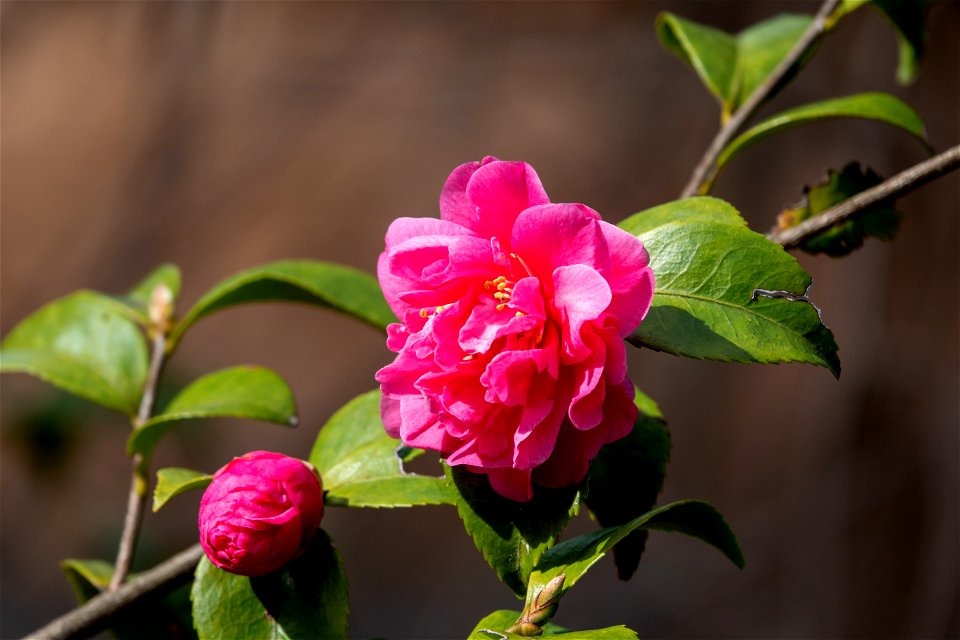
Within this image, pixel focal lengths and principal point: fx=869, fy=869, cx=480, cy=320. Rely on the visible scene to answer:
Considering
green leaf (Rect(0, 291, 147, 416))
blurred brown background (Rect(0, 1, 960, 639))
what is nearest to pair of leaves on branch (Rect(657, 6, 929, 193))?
green leaf (Rect(0, 291, 147, 416))

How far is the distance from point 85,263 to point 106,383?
7.99 ft

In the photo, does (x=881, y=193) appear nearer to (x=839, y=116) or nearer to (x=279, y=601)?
(x=839, y=116)

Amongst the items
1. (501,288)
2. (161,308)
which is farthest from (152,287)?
(501,288)

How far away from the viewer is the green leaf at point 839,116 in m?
0.65

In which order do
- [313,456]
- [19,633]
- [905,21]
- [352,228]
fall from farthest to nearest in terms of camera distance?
[352,228] < [19,633] < [905,21] < [313,456]

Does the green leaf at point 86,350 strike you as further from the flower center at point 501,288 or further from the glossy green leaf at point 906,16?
the glossy green leaf at point 906,16

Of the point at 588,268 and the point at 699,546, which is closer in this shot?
the point at 588,268

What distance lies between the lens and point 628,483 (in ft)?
1.71

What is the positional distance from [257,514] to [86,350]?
424mm

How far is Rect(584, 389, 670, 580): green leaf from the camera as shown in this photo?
513mm

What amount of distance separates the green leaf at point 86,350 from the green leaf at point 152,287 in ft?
0.09

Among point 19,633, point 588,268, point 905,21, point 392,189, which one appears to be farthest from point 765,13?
point 19,633

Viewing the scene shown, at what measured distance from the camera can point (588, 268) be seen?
40 cm

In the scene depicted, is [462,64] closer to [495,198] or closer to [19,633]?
[19,633]
